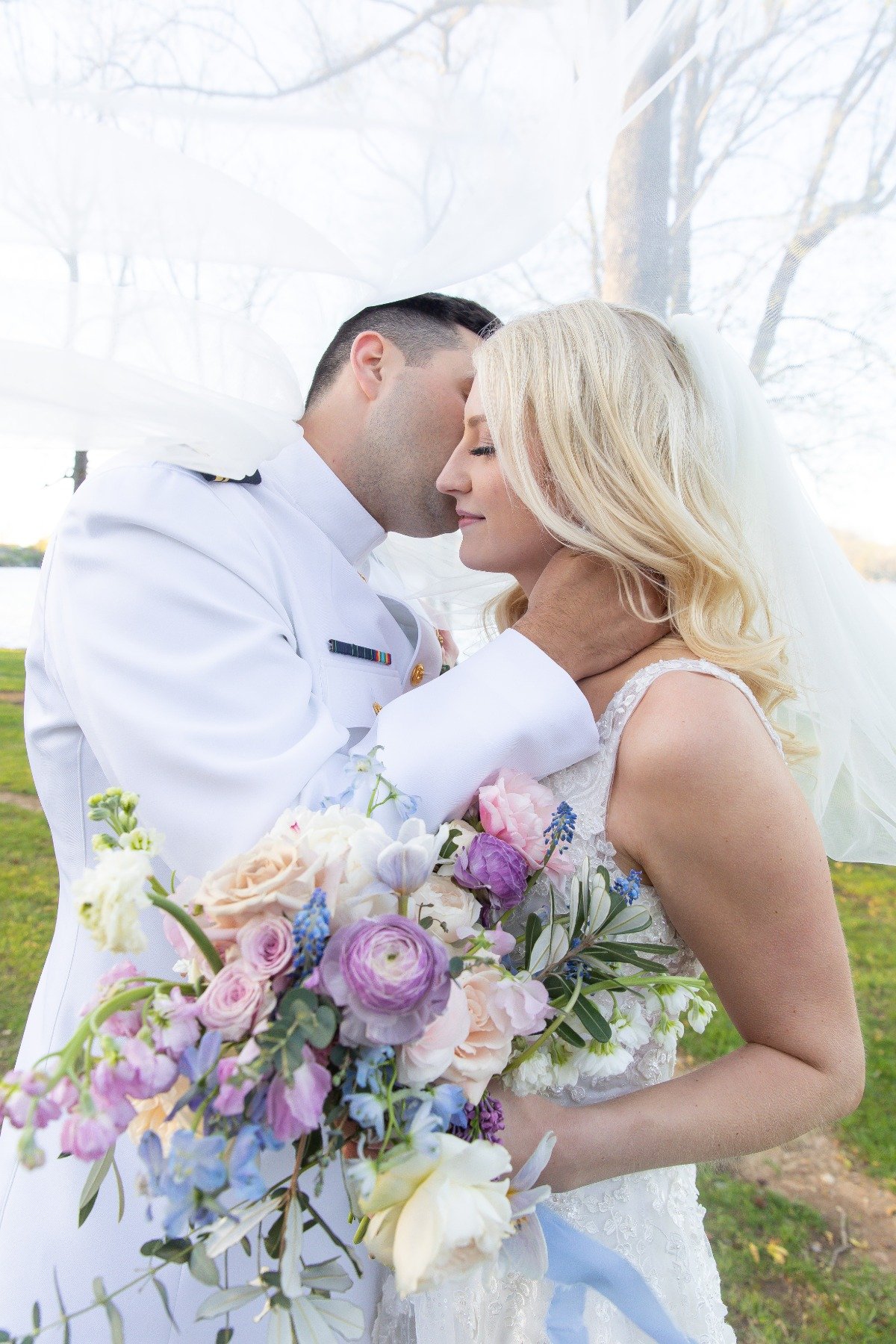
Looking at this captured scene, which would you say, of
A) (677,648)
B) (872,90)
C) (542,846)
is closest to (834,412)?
(872,90)

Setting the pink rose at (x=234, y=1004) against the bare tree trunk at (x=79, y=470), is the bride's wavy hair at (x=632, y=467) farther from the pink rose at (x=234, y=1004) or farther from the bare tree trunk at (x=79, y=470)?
the pink rose at (x=234, y=1004)

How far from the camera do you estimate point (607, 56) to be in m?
1.75

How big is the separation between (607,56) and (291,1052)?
1828mm

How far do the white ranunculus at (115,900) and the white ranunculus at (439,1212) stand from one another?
1.32ft

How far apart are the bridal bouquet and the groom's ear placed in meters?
1.69

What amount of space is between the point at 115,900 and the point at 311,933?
0.22 m

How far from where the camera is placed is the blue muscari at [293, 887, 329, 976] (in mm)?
1069

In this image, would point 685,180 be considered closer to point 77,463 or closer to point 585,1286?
point 77,463

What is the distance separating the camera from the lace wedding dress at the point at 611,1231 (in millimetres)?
1784

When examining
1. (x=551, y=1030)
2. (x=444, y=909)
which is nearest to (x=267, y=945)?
(x=444, y=909)

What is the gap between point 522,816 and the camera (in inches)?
59.9

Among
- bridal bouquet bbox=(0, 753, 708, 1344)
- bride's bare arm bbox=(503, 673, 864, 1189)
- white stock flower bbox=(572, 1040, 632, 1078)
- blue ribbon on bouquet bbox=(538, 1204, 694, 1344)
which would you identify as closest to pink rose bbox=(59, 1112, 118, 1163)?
bridal bouquet bbox=(0, 753, 708, 1344)

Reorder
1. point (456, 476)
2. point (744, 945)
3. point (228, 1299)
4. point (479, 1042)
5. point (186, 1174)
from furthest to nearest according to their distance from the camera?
1. point (456, 476)
2. point (744, 945)
3. point (479, 1042)
4. point (228, 1299)
5. point (186, 1174)

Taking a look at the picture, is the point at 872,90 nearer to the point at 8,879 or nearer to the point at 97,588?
the point at 97,588
